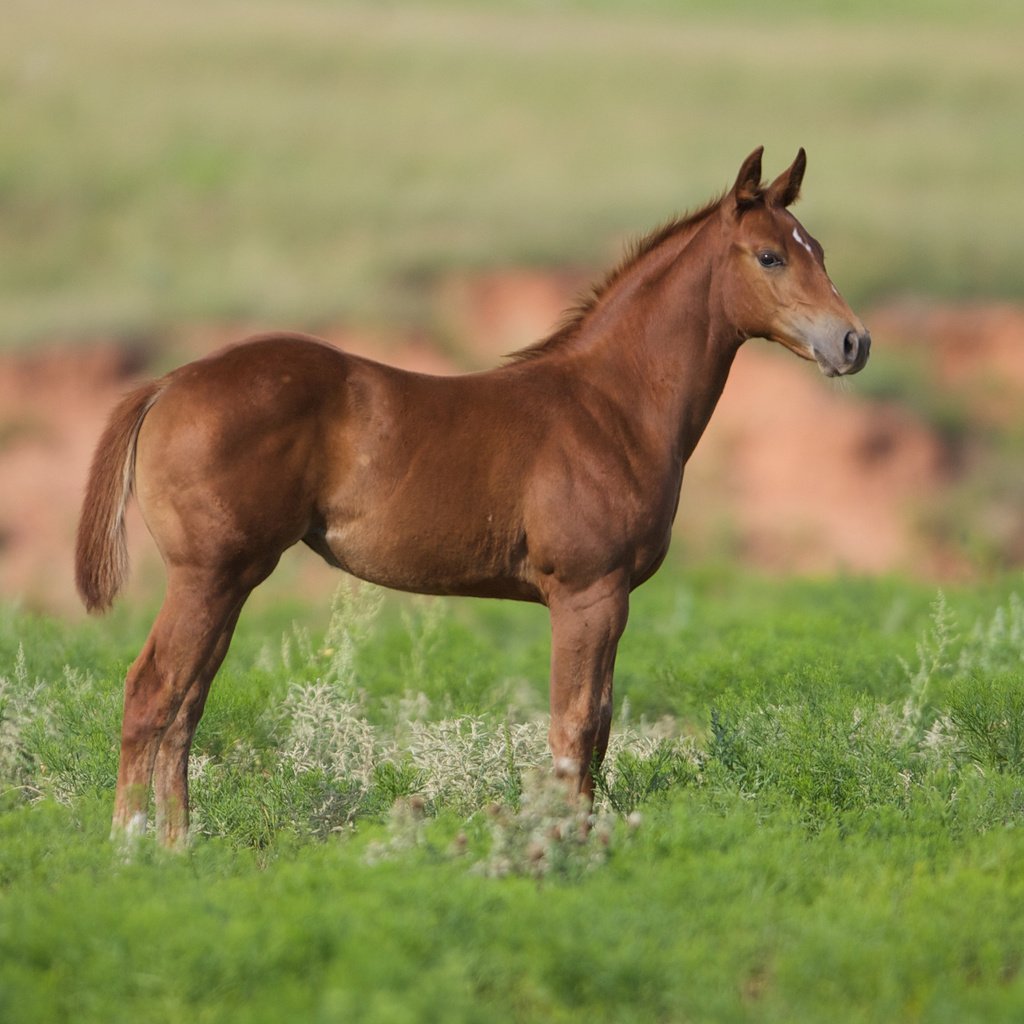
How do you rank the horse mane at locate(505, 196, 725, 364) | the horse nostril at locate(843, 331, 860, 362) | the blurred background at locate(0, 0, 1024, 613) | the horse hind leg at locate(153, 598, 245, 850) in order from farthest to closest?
the blurred background at locate(0, 0, 1024, 613) → the horse mane at locate(505, 196, 725, 364) → the horse nostril at locate(843, 331, 860, 362) → the horse hind leg at locate(153, 598, 245, 850)

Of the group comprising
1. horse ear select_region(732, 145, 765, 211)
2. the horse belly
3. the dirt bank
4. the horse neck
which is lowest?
the dirt bank

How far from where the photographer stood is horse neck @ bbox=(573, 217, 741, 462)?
5992 millimetres

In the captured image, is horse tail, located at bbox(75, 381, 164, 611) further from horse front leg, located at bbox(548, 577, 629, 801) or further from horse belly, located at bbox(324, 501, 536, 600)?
horse front leg, located at bbox(548, 577, 629, 801)

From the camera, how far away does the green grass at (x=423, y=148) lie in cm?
2091

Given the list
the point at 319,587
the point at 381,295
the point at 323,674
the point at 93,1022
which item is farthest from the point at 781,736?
the point at 381,295

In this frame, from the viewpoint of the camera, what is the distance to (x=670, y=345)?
604 centimetres

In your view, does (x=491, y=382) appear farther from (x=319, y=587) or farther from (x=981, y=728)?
(x=319, y=587)

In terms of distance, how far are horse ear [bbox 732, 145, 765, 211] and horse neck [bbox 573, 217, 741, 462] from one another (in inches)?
6.1

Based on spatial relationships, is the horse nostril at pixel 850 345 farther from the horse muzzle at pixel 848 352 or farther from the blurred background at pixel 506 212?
the blurred background at pixel 506 212

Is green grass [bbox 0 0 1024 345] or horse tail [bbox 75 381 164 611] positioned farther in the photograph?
green grass [bbox 0 0 1024 345]

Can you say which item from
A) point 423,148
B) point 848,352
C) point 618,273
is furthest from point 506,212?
point 848,352

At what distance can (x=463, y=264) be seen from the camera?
20.6m

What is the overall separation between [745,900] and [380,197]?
20734mm

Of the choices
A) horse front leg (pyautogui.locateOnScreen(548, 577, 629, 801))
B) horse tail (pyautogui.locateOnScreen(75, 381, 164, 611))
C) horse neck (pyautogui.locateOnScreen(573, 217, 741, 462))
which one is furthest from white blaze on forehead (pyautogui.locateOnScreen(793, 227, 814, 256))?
horse tail (pyautogui.locateOnScreen(75, 381, 164, 611))
